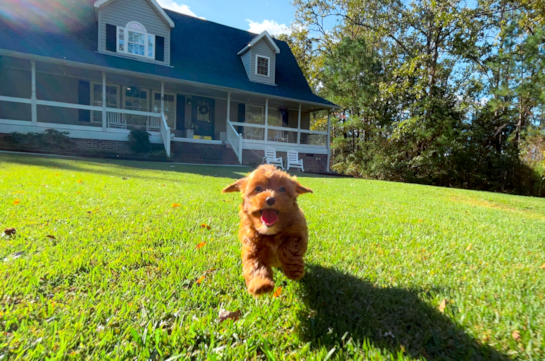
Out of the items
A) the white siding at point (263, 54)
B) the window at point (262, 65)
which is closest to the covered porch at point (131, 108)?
the white siding at point (263, 54)

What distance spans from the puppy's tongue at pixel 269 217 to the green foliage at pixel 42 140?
1286cm

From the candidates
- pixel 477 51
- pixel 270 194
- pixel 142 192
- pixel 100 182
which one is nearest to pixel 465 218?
pixel 270 194

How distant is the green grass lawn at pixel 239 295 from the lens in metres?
1.35

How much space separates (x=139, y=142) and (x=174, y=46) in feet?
24.2

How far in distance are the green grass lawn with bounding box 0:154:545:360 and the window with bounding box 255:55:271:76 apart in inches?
664

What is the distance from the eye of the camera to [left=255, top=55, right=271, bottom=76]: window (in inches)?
720

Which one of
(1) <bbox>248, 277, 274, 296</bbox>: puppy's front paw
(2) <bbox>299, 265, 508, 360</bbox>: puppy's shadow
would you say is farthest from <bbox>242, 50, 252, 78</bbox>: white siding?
(1) <bbox>248, 277, 274, 296</bbox>: puppy's front paw

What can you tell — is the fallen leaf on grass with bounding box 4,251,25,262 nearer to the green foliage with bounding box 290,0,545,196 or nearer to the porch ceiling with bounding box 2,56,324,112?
the porch ceiling with bounding box 2,56,324,112

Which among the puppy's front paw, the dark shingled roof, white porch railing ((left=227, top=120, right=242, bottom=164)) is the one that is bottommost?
the puppy's front paw

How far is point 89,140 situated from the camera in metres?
12.5

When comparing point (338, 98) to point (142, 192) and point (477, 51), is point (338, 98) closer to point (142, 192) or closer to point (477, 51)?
point (477, 51)

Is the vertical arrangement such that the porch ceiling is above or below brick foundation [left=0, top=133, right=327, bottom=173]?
above

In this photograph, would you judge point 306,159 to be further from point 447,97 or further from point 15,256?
point 15,256

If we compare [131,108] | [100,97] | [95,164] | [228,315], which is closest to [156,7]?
[131,108]
